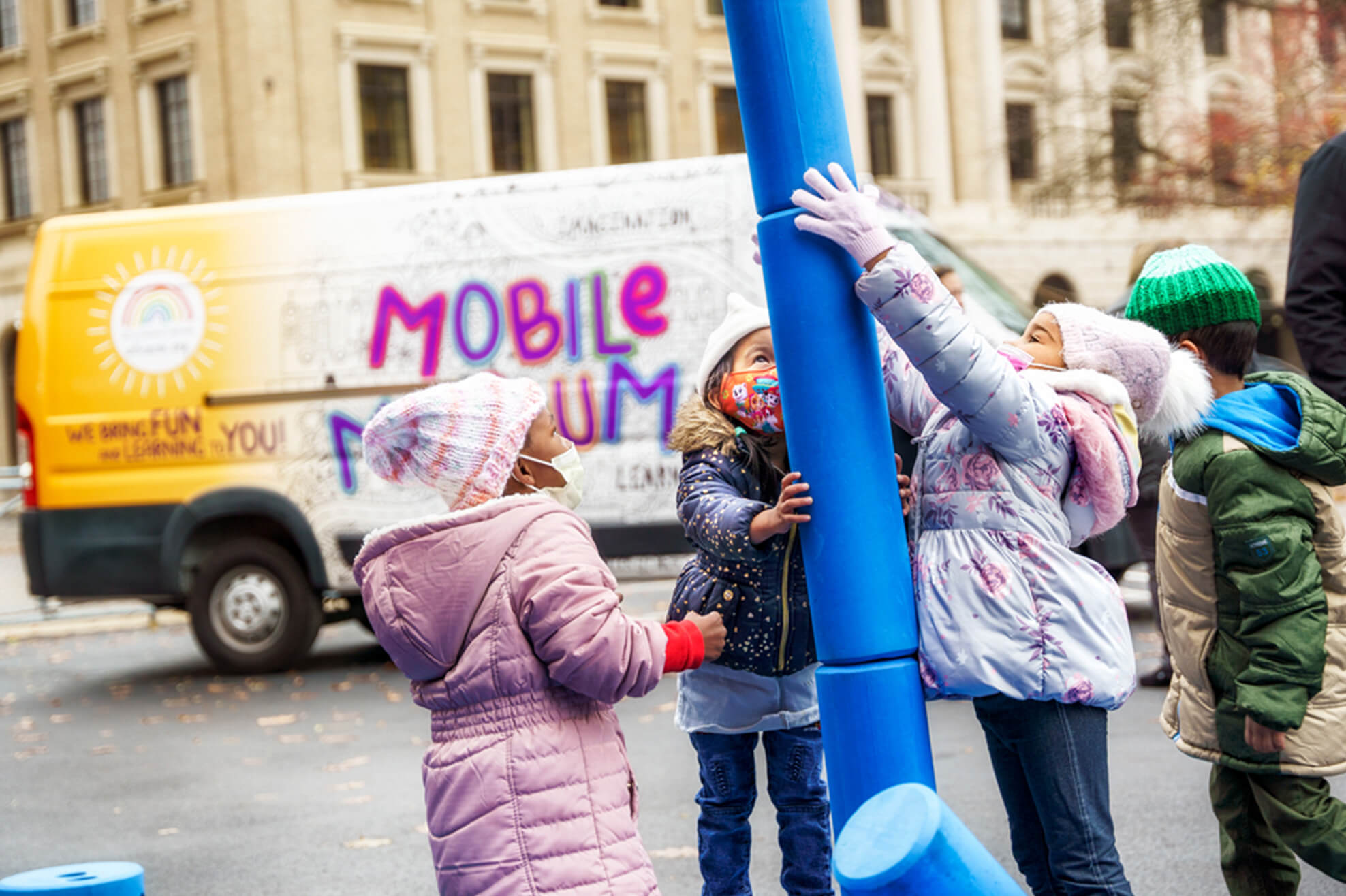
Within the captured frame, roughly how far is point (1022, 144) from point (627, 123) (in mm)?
10413

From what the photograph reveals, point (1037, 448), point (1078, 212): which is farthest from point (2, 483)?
point (1078, 212)

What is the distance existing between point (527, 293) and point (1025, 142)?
31.1 m

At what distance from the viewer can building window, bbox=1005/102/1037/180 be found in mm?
37375

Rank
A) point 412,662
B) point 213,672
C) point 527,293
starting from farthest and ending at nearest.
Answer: point 213,672 → point 527,293 → point 412,662

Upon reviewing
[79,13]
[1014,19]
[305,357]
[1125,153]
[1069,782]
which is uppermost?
[79,13]

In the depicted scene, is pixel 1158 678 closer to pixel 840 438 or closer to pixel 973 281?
pixel 973 281

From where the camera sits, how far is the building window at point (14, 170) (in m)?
34.4

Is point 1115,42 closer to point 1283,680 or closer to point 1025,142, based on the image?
point 1025,142

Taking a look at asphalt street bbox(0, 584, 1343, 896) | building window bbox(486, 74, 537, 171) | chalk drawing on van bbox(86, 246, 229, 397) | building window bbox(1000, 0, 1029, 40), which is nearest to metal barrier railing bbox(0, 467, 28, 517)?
asphalt street bbox(0, 584, 1343, 896)

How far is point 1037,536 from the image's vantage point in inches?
111

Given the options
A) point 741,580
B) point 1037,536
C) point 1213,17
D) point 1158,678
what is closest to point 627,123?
point 1213,17

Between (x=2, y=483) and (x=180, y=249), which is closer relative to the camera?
(x=180, y=249)

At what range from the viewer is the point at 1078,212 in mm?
36156

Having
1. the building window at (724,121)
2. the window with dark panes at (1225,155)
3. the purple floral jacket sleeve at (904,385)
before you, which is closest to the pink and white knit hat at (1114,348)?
the purple floral jacket sleeve at (904,385)
